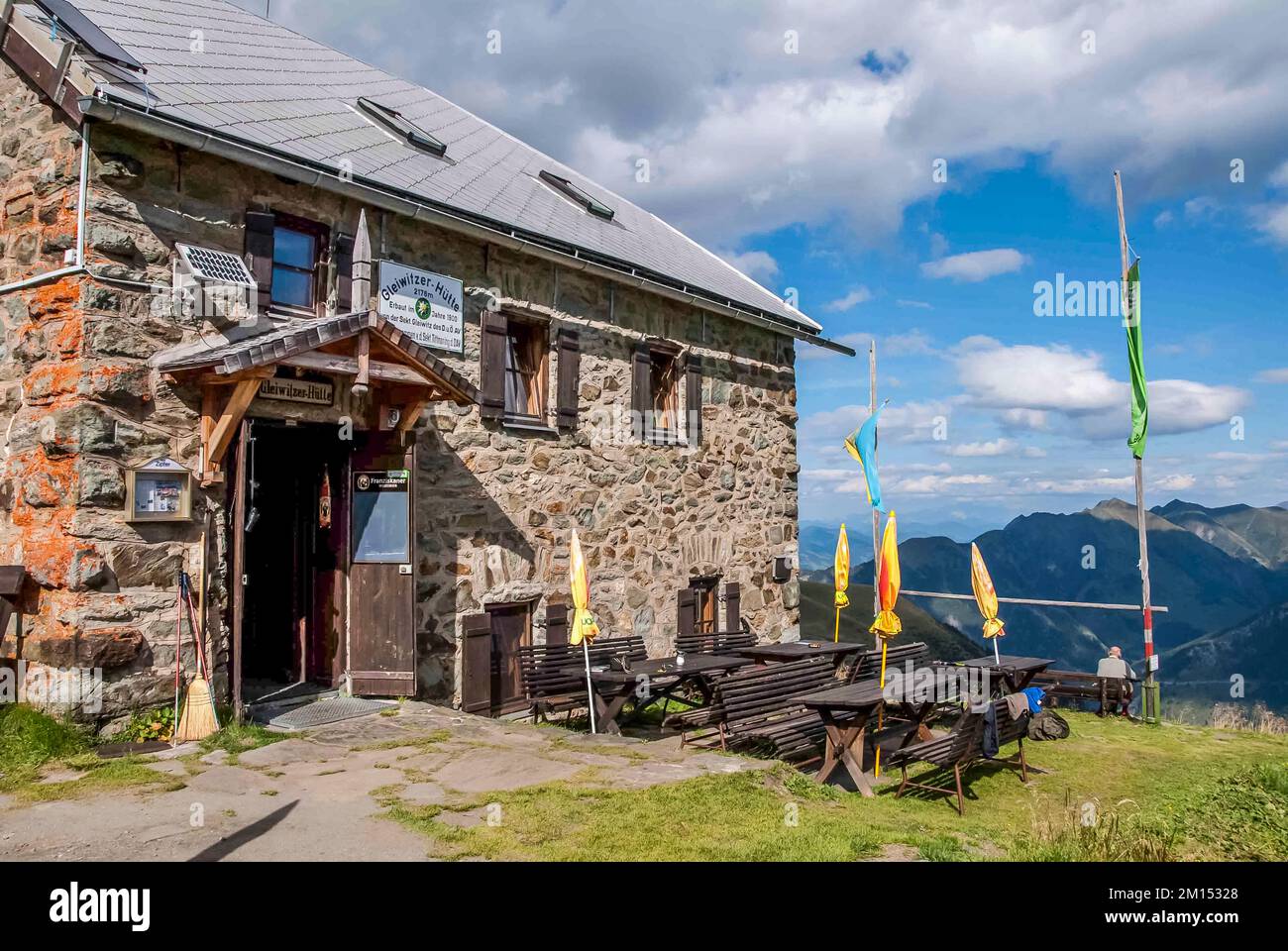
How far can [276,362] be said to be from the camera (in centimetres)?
747

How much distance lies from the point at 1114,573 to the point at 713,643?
9486 centimetres

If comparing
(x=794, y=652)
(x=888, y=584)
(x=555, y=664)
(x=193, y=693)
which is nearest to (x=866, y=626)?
(x=794, y=652)

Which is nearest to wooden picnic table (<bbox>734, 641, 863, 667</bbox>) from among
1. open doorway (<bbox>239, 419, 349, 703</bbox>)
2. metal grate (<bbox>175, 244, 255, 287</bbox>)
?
open doorway (<bbox>239, 419, 349, 703</bbox>)

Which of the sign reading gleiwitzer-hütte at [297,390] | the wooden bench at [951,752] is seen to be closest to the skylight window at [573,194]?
the sign reading gleiwitzer-hütte at [297,390]

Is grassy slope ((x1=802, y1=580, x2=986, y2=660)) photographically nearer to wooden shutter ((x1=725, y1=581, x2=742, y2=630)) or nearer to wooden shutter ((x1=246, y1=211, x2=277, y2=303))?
wooden shutter ((x1=725, y1=581, x2=742, y2=630))

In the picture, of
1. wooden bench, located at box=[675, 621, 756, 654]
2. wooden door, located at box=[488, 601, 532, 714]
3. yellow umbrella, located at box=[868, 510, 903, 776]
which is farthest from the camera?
wooden bench, located at box=[675, 621, 756, 654]

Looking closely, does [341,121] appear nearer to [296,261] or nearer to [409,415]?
[296,261]

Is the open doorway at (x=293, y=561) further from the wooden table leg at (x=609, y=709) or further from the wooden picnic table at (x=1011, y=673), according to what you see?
the wooden picnic table at (x=1011, y=673)

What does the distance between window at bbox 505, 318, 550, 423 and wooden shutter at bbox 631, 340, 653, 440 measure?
1.66 meters

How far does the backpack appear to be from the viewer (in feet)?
36.9

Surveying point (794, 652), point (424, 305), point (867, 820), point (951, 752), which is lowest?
point (867, 820)

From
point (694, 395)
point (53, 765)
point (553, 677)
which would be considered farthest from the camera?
point (694, 395)

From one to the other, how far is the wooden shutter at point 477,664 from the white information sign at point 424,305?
10.2 ft

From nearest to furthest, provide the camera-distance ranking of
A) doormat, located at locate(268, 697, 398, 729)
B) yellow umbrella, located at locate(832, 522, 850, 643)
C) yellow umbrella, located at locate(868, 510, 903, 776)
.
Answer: yellow umbrella, located at locate(868, 510, 903, 776), doormat, located at locate(268, 697, 398, 729), yellow umbrella, located at locate(832, 522, 850, 643)
